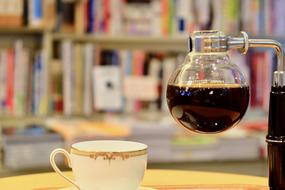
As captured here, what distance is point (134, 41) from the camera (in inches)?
103

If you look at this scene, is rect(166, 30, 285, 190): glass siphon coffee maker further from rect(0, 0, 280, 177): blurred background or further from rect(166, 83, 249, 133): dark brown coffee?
rect(0, 0, 280, 177): blurred background

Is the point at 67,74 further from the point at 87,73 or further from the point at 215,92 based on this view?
the point at 215,92

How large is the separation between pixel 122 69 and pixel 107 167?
5.30ft

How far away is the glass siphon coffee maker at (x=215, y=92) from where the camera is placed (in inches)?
36.7

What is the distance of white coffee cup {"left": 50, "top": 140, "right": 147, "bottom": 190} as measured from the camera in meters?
0.90

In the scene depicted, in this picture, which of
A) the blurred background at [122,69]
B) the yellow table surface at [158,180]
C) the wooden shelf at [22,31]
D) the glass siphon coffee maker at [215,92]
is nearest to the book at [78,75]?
the blurred background at [122,69]

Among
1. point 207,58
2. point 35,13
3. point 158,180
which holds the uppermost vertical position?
point 35,13

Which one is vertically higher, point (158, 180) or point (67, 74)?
point (67, 74)

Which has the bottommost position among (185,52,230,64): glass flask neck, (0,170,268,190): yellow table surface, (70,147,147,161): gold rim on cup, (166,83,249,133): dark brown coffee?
(0,170,268,190): yellow table surface

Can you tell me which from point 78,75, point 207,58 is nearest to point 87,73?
point 78,75

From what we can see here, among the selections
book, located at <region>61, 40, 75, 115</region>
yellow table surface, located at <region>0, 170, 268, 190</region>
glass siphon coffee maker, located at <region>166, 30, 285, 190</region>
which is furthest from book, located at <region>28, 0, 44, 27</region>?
glass siphon coffee maker, located at <region>166, 30, 285, 190</region>

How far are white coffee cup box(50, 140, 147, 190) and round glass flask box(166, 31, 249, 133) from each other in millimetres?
97

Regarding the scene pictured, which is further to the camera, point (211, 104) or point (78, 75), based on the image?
point (78, 75)

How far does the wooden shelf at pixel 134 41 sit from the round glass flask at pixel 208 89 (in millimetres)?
1532
